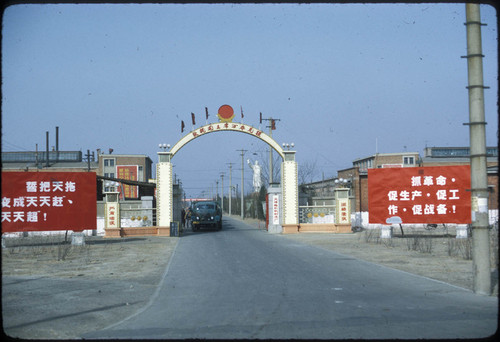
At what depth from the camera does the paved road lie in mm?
7168

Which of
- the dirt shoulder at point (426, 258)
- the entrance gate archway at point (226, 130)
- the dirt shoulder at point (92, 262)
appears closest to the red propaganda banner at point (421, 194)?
the dirt shoulder at point (426, 258)

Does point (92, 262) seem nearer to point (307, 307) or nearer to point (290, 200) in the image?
point (307, 307)

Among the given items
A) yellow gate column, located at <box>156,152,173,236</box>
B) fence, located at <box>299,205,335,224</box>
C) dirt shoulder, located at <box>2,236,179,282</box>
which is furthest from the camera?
fence, located at <box>299,205,335,224</box>

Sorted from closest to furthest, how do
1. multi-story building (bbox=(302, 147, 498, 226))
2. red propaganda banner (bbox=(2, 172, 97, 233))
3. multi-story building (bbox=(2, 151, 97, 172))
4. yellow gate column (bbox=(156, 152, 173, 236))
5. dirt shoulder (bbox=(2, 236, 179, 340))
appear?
1. dirt shoulder (bbox=(2, 236, 179, 340))
2. red propaganda banner (bbox=(2, 172, 97, 233))
3. yellow gate column (bbox=(156, 152, 173, 236))
4. multi-story building (bbox=(302, 147, 498, 226))
5. multi-story building (bbox=(2, 151, 97, 172))

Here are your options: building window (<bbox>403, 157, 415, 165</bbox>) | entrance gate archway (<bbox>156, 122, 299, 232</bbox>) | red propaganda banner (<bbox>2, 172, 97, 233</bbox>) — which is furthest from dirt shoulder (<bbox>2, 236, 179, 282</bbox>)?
building window (<bbox>403, 157, 415, 165</bbox>)

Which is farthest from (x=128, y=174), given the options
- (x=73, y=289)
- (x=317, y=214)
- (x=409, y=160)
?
(x=73, y=289)

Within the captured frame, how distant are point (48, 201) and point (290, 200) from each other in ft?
49.8

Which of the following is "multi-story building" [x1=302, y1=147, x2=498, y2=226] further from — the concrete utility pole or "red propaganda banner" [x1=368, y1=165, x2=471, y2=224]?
the concrete utility pole

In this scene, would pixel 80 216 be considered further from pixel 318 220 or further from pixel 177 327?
pixel 177 327

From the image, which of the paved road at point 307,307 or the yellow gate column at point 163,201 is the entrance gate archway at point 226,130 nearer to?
the yellow gate column at point 163,201

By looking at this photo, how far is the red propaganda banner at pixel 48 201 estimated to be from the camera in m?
22.7

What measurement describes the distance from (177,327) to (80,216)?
18.5 metres

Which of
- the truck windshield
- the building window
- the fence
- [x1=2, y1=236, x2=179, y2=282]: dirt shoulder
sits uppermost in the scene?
the building window

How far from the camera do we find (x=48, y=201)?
→ 2367cm
